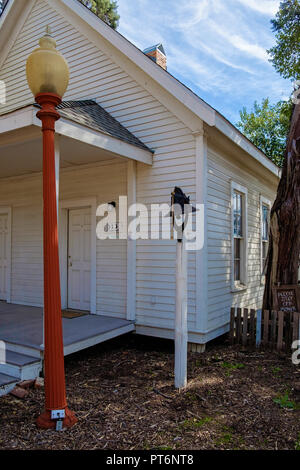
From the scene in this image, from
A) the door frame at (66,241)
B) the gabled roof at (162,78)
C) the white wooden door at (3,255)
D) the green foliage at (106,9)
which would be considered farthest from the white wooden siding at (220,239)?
the green foliage at (106,9)

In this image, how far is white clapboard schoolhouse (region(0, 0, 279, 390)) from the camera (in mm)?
5523

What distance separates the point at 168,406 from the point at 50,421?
1219 mm

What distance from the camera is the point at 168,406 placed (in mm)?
3662

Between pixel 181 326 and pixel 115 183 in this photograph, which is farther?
pixel 115 183

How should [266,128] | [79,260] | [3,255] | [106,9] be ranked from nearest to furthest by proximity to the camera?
[79,260], [3,255], [106,9], [266,128]

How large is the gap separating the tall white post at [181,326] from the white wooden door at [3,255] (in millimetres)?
5552

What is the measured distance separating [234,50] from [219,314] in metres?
11.9

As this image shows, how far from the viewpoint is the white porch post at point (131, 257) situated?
20.1ft

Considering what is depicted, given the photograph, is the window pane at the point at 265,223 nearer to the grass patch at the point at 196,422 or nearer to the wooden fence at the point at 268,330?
the wooden fence at the point at 268,330

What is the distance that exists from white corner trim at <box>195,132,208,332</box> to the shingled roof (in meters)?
0.97

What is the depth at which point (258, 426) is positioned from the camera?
10.6 feet

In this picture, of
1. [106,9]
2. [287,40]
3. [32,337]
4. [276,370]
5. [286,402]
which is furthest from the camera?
[106,9]

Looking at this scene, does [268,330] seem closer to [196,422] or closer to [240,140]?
[196,422]

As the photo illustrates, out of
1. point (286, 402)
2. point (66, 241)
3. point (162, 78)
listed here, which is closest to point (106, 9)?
point (162, 78)
